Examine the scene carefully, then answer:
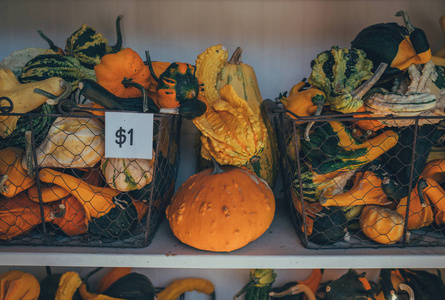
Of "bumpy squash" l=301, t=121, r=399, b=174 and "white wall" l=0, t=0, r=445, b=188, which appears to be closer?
"bumpy squash" l=301, t=121, r=399, b=174

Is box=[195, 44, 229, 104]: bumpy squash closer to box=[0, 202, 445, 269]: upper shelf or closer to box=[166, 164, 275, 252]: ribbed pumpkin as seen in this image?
box=[166, 164, 275, 252]: ribbed pumpkin

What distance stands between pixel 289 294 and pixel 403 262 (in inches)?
12.5

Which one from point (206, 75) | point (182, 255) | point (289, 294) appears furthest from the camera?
point (289, 294)

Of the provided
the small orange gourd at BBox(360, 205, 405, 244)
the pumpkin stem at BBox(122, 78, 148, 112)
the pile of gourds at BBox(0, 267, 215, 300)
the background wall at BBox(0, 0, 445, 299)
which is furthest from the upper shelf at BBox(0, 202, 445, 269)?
the background wall at BBox(0, 0, 445, 299)

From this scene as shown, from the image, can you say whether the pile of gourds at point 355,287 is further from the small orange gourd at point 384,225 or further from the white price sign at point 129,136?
the white price sign at point 129,136

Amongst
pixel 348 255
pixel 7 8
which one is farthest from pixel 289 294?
pixel 7 8

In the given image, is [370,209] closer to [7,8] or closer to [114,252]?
[114,252]

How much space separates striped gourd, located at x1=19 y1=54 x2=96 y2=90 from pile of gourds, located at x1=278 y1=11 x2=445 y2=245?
419mm

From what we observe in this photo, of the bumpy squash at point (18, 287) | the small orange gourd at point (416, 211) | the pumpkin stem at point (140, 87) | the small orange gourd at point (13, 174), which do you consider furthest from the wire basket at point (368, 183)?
the bumpy squash at point (18, 287)

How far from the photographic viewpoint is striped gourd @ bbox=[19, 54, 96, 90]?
2.08ft

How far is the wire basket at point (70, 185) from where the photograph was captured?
58 centimetres

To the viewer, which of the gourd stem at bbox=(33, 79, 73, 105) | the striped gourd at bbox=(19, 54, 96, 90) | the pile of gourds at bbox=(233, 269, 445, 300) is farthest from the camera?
the pile of gourds at bbox=(233, 269, 445, 300)

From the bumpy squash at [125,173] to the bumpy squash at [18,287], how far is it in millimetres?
324

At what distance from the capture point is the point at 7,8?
852 millimetres
